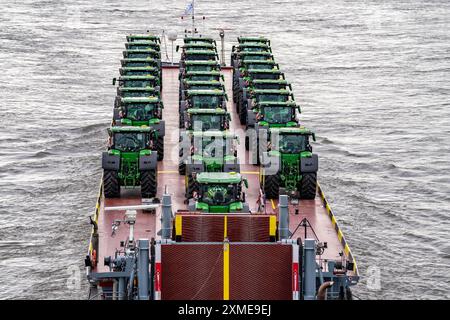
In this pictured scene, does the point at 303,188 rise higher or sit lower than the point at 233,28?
lower

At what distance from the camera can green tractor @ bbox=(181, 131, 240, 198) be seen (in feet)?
142

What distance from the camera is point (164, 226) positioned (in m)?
32.7

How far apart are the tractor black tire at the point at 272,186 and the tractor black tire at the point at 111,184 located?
5.61 meters

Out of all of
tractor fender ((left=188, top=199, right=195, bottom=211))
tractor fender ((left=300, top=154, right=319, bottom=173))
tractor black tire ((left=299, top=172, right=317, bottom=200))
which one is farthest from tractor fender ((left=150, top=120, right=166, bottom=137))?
tractor fender ((left=188, top=199, right=195, bottom=211))

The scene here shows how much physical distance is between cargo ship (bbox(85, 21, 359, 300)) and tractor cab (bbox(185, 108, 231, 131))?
0.05 meters

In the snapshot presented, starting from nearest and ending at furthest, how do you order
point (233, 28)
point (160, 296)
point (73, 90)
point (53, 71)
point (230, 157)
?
point (160, 296) → point (230, 157) → point (73, 90) → point (53, 71) → point (233, 28)

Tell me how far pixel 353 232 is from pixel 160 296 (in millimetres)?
20405

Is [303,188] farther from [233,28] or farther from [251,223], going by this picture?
[233,28]

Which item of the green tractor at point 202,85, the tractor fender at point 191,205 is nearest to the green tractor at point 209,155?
the tractor fender at point 191,205

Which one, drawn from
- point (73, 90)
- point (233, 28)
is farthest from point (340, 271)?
point (233, 28)

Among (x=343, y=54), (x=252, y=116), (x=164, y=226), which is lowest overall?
(x=164, y=226)

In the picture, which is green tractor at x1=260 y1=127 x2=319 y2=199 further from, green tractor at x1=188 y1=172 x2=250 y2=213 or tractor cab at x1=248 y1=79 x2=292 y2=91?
tractor cab at x1=248 y1=79 x2=292 y2=91

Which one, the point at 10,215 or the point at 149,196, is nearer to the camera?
the point at 149,196

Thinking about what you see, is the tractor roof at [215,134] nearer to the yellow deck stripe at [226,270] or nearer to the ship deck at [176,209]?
the ship deck at [176,209]
